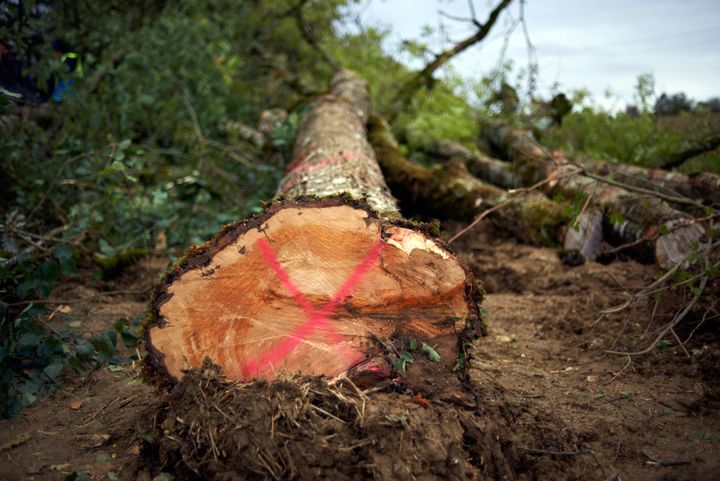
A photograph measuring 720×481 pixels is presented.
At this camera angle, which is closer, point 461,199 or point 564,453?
point 564,453

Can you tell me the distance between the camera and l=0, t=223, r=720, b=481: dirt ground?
1.75 metres

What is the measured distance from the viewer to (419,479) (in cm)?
159

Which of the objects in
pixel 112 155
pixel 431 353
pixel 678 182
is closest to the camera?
pixel 431 353

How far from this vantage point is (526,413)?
2.11 m

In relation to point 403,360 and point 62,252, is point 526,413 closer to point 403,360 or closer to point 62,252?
point 403,360

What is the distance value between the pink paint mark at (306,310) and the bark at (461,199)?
2349 mm

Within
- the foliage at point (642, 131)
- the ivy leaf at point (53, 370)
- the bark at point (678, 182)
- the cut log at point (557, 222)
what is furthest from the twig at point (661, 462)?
the foliage at point (642, 131)

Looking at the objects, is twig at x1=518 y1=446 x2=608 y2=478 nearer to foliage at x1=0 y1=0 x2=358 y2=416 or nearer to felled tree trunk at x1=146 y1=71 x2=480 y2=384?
felled tree trunk at x1=146 y1=71 x2=480 y2=384

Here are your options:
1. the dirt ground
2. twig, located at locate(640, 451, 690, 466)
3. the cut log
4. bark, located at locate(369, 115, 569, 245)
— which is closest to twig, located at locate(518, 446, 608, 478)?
the dirt ground

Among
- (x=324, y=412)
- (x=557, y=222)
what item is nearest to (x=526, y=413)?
(x=324, y=412)

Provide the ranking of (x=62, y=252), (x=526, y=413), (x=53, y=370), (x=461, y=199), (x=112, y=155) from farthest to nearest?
(x=461, y=199)
(x=112, y=155)
(x=62, y=252)
(x=53, y=370)
(x=526, y=413)

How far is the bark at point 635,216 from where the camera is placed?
3262 mm

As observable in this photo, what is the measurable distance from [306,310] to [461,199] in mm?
3138

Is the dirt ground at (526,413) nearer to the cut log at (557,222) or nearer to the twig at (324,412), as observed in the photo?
the twig at (324,412)
